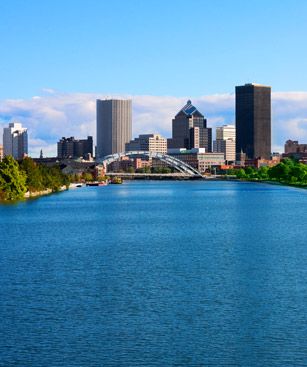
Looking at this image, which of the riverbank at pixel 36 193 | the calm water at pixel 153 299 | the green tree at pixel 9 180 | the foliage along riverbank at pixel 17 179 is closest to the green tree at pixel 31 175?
the foliage along riverbank at pixel 17 179

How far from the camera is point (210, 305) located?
1218 inches

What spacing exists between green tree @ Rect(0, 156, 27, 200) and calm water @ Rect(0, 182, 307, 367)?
158ft

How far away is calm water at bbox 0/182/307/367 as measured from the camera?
80.5 feet

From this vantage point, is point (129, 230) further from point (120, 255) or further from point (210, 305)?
point (210, 305)

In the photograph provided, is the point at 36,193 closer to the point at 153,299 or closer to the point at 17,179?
the point at 17,179

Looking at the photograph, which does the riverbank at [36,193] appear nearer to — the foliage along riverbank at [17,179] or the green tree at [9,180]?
the foliage along riverbank at [17,179]

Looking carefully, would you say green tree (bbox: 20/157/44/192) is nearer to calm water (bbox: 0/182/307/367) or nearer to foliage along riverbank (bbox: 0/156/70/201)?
foliage along riverbank (bbox: 0/156/70/201)

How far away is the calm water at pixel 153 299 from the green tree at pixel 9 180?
48169 mm

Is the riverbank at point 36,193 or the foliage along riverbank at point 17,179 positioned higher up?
the foliage along riverbank at point 17,179

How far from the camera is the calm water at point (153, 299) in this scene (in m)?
24.5

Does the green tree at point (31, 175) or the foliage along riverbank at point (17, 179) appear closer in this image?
the foliage along riverbank at point (17, 179)

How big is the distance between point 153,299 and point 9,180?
266 ft

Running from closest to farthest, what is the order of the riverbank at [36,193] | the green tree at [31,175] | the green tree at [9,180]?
the green tree at [9,180]
the riverbank at [36,193]
the green tree at [31,175]

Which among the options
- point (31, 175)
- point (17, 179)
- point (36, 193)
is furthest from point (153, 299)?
point (36, 193)
